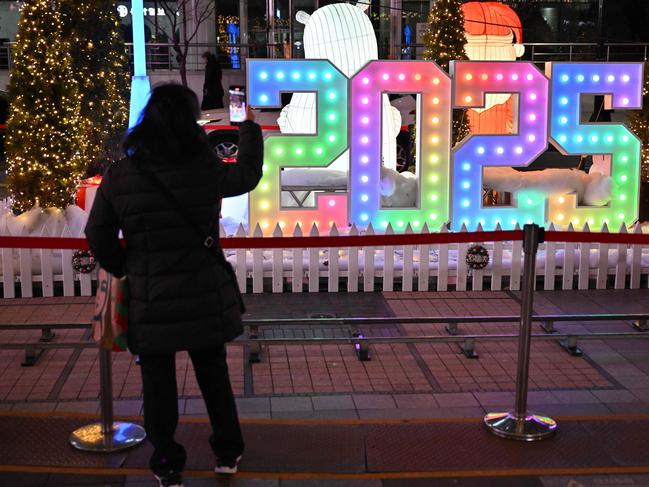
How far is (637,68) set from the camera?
9.97 meters

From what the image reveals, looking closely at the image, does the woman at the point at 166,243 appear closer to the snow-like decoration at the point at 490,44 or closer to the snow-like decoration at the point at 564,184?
the snow-like decoration at the point at 564,184

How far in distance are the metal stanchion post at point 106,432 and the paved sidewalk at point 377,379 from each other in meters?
0.42

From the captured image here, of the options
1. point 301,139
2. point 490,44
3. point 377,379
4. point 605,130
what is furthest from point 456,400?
point 490,44

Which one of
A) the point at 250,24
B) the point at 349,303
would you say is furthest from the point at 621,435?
the point at 250,24

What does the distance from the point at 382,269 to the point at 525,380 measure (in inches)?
155

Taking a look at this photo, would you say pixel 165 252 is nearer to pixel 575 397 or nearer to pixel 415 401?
pixel 415 401

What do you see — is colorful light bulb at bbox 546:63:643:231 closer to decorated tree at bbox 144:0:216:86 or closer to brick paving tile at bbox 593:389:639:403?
brick paving tile at bbox 593:389:639:403

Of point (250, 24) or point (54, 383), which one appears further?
point (250, 24)

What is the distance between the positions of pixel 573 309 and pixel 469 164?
8.11 feet

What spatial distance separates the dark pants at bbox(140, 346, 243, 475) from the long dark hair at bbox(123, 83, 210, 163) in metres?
0.93

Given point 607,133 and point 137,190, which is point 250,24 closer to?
point 607,133

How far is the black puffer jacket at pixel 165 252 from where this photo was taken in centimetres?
389

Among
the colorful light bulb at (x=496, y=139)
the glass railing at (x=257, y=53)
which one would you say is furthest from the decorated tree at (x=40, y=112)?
the glass railing at (x=257, y=53)

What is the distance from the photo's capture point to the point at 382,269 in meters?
8.92
